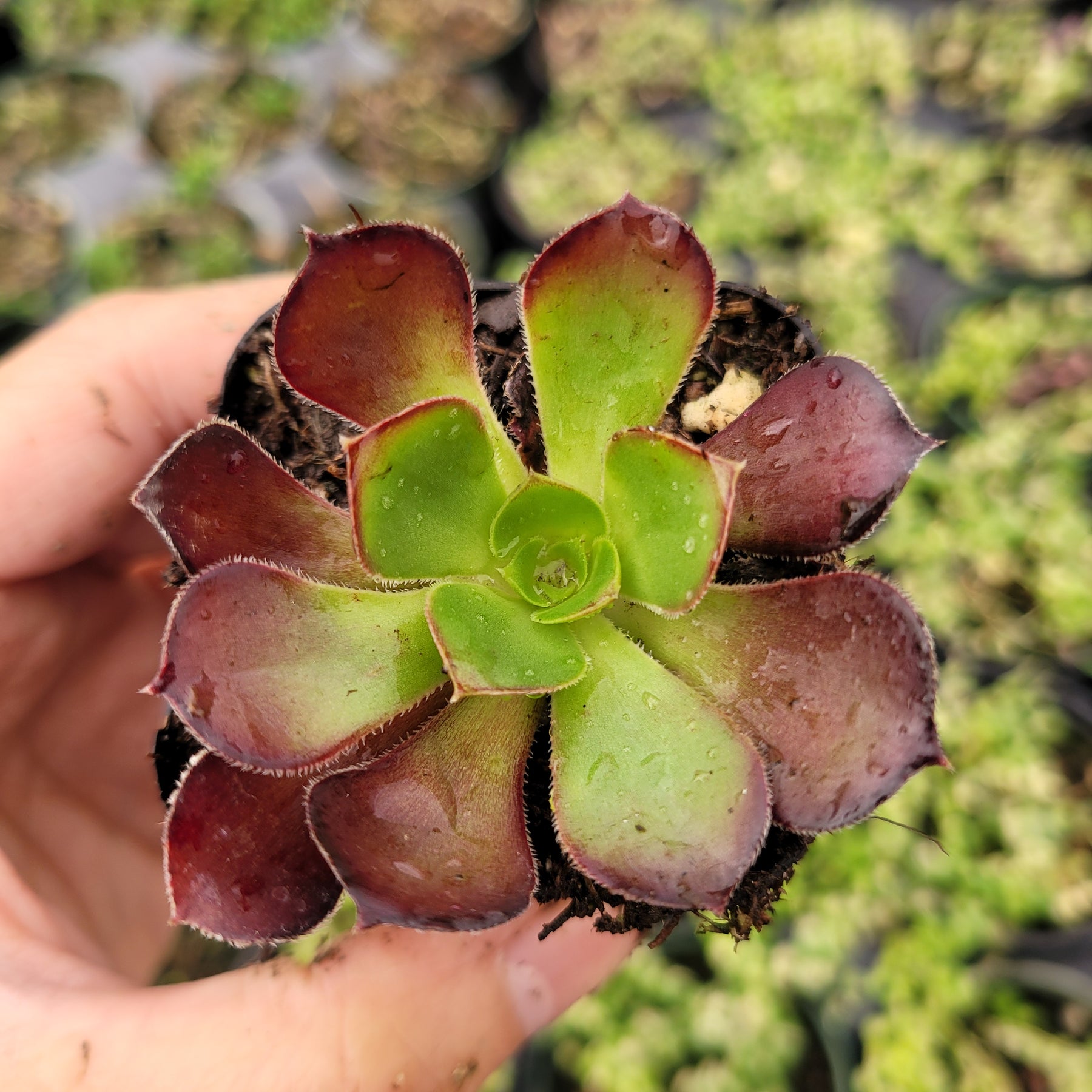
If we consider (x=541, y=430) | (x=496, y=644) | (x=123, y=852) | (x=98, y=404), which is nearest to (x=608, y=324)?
(x=541, y=430)

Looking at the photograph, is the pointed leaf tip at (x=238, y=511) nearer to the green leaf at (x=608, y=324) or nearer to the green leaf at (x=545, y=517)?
the green leaf at (x=545, y=517)

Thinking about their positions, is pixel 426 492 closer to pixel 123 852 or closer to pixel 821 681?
pixel 821 681

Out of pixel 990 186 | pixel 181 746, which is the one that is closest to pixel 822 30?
pixel 990 186

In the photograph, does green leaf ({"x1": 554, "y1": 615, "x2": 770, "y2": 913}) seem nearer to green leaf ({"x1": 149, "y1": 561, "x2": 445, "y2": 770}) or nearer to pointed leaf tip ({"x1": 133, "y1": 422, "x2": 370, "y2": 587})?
green leaf ({"x1": 149, "y1": 561, "x2": 445, "y2": 770})

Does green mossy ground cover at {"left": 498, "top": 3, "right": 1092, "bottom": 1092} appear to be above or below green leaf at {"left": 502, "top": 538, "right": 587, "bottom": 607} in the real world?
below

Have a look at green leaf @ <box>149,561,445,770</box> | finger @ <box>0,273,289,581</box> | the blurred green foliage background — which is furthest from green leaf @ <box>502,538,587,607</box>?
the blurred green foliage background
